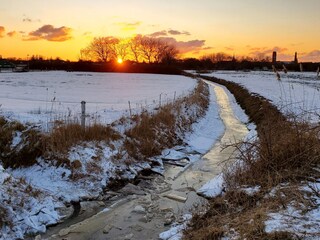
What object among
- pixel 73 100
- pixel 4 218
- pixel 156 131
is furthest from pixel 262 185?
pixel 73 100

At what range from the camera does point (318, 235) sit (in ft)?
12.6

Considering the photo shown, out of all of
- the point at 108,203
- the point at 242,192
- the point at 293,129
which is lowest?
the point at 108,203

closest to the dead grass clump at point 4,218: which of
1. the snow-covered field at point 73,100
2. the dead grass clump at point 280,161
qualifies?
the snow-covered field at point 73,100

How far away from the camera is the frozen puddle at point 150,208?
20.9 ft

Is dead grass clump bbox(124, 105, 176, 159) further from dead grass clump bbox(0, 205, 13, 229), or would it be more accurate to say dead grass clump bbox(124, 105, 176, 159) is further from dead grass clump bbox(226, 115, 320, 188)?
dead grass clump bbox(0, 205, 13, 229)

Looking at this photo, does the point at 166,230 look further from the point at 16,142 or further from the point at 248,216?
the point at 16,142

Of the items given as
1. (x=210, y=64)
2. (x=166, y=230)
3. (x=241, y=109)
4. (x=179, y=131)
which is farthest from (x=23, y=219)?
(x=210, y=64)

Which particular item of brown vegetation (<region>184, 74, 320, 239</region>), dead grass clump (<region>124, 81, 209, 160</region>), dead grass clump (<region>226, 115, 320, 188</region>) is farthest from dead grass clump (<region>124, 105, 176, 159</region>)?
dead grass clump (<region>226, 115, 320, 188</region>)

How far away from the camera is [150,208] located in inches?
296

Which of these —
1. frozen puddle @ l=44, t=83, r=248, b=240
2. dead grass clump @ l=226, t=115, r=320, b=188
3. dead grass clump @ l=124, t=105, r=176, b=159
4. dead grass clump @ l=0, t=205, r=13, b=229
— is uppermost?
dead grass clump @ l=226, t=115, r=320, b=188

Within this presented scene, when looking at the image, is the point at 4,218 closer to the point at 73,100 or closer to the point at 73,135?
the point at 73,135

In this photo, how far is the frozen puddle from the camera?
6379 mm

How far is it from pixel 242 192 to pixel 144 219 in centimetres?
213

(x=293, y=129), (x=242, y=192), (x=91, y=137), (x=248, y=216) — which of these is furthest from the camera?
(x=91, y=137)
